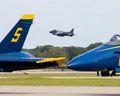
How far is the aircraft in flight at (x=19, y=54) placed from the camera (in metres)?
22.6

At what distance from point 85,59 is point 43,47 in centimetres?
13953

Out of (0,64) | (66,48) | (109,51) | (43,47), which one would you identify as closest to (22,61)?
(0,64)

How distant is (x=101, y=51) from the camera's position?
19.8m

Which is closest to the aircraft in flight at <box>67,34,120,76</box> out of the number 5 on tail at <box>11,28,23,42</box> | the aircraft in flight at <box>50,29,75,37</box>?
the number 5 on tail at <box>11,28,23,42</box>

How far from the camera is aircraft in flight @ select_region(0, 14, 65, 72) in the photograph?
74.1 feet

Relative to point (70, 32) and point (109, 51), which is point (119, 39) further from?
point (70, 32)

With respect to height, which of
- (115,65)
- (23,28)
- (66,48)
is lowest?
(115,65)

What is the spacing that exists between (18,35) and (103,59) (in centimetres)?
660

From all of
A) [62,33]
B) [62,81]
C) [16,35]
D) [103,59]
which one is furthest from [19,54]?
[62,33]

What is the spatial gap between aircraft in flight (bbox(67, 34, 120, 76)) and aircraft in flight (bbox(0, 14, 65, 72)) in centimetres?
226

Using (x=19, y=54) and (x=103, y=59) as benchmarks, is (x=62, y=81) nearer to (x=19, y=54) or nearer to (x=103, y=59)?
(x=19, y=54)

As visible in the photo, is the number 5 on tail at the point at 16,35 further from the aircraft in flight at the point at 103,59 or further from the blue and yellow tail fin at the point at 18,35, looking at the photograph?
the aircraft in flight at the point at 103,59

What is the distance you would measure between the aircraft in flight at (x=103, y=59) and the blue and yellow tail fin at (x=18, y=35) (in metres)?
4.79

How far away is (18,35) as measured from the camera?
25172 mm
